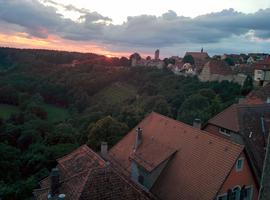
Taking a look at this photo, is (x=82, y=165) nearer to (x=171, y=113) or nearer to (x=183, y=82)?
(x=171, y=113)

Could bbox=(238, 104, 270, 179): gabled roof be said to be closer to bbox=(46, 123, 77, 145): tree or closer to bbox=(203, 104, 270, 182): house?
bbox=(203, 104, 270, 182): house

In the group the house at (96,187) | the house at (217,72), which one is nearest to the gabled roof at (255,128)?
the house at (96,187)

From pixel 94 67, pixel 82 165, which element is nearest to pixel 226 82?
pixel 82 165

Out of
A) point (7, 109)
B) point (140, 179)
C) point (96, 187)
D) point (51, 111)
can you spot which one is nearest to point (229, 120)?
point (140, 179)

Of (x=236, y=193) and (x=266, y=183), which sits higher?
(x=266, y=183)

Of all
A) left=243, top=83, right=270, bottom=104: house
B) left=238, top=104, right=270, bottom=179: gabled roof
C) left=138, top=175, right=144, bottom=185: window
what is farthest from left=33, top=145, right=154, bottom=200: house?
left=243, top=83, right=270, bottom=104: house

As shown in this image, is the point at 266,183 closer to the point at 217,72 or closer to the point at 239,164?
the point at 239,164

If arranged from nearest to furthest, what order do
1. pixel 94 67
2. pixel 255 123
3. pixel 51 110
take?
1. pixel 255 123
2. pixel 51 110
3. pixel 94 67
